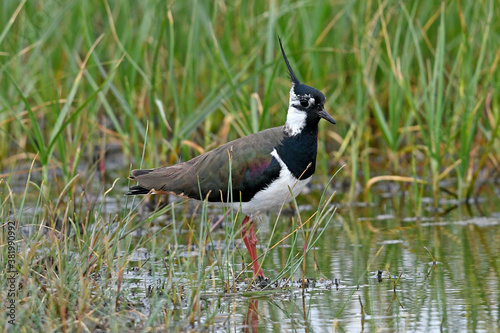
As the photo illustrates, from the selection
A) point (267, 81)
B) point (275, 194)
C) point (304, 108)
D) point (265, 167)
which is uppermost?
point (267, 81)

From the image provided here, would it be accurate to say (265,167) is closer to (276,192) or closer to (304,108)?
(276,192)

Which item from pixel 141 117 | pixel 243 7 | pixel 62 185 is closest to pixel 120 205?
pixel 62 185

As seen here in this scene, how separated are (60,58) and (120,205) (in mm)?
2673

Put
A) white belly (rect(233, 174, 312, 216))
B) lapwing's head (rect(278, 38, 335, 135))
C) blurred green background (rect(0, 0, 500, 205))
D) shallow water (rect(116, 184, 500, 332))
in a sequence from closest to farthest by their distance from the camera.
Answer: shallow water (rect(116, 184, 500, 332)) → white belly (rect(233, 174, 312, 216)) → lapwing's head (rect(278, 38, 335, 135)) → blurred green background (rect(0, 0, 500, 205))

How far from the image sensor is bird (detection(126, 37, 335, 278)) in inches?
189

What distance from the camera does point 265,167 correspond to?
4816 millimetres

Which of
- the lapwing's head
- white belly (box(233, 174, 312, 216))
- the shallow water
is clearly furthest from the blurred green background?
white belly (box(233, 174, 312, 216))

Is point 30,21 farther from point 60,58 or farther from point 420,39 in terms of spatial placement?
point 420,39

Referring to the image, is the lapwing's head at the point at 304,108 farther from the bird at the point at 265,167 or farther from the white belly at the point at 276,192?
the white belly at the point at 276,192

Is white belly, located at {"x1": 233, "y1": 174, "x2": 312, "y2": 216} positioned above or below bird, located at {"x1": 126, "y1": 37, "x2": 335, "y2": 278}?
below

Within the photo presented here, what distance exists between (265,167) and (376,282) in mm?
944

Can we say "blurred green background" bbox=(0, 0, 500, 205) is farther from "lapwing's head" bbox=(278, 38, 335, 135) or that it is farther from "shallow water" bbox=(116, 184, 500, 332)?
"lapwing's head" bbox=(278, 38, 335, 135)

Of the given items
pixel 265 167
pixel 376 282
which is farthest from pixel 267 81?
pixel 376 282

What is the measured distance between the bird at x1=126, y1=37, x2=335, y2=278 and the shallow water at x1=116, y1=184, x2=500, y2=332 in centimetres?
35
